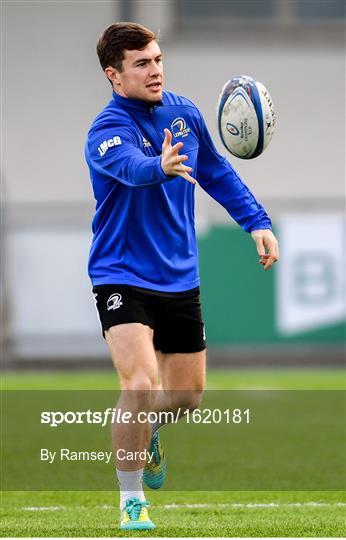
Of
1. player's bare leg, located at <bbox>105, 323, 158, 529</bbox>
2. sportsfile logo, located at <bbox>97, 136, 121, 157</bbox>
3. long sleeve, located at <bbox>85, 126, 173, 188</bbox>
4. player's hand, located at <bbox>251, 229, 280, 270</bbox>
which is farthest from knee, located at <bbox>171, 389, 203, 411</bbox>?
sportsfile logo, located at <bbox>97, 136, 121, 157</bbox>

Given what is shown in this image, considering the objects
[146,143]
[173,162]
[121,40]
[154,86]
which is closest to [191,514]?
[146,143]

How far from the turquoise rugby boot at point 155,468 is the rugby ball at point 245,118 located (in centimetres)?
150

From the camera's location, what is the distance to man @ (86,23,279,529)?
567 cm

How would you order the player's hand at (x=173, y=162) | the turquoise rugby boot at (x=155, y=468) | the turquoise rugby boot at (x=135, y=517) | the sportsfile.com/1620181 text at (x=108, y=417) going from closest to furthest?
1. the player's hand at (x=173, y=162)
2. the turquoise rugby boot at (x=135, y=517)
3. the turquoise rugby boot at (x=155, y=468)
4. the sportsfile.com/1620181 text at (x=108, y=417)

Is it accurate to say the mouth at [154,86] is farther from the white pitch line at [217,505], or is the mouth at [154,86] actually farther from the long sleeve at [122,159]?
the white pitch line at [217,505]

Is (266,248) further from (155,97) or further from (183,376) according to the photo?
(155,97)

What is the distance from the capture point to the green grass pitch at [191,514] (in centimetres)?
567

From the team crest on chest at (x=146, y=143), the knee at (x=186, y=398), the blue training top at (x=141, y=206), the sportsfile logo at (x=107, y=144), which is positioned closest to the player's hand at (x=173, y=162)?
the blue training top at (x=141, y=206)

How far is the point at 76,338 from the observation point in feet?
52.5

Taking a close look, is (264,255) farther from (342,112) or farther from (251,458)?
(342,112)

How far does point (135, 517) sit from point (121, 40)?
209 cm

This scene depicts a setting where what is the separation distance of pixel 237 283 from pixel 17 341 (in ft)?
9.18

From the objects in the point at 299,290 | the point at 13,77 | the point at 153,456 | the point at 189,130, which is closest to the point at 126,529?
the point at 153,456

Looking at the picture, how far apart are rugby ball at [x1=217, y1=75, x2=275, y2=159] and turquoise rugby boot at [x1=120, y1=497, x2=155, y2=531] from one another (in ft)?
5.46
